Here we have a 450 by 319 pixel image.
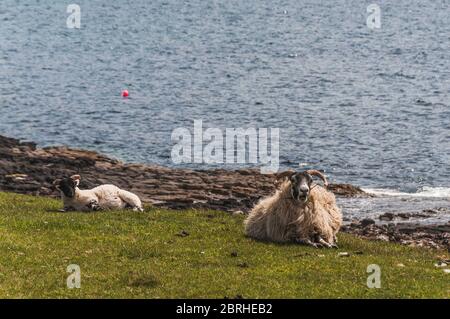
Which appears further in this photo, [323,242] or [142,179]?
[142,179]

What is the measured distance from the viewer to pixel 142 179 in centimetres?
4022

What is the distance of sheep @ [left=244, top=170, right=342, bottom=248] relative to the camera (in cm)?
2584

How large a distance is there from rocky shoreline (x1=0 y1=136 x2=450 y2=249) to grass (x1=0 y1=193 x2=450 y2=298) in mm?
3432

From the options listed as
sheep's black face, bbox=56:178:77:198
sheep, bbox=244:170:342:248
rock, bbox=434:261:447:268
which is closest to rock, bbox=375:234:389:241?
sheep, bbox=244:170:342:248

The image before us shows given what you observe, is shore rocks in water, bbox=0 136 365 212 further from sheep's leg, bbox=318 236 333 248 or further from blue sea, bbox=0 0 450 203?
sheep's leg, bbox=318 236 333 248

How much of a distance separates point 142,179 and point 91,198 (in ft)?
32.1

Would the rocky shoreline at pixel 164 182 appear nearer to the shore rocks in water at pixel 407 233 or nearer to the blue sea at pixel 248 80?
the shore rocks in water at pixel 407 233

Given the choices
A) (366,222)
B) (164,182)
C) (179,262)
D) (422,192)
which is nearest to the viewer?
(179,262)

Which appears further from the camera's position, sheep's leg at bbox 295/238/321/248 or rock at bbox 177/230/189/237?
rock at bbox 177/230/189/237

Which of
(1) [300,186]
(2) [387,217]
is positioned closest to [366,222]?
(2) [387,217]

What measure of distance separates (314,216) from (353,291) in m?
6.28

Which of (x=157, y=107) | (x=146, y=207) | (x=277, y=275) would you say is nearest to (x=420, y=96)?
(x=157, y=107)

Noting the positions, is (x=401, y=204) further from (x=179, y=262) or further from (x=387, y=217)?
(x=179, y=262)

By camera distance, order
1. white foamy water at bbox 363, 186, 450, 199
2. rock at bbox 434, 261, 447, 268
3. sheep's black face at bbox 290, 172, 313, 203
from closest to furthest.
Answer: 1. rock at bbox 434, 261, 447, 268
2. sheep's black face at bbox 290, 172, 313, 203
3. white foamy water at bbox 363, 186, 450, 199
